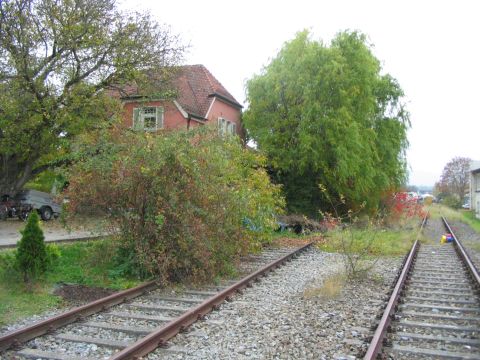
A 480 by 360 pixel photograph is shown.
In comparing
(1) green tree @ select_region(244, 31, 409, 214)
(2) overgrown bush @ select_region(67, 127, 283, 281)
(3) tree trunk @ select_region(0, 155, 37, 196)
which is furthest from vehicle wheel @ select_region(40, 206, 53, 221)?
(2) overgrown bush @ select_region(67, 127, 283, 281)

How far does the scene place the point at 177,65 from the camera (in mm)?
23281

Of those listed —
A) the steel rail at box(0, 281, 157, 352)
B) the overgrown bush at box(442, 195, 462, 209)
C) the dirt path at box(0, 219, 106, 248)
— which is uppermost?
the overgrown bush at box(442, 195, 462, 209)

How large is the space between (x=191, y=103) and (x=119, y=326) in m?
22.6

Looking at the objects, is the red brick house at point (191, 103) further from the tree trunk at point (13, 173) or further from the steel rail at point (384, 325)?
the steel rail at point (384, 325)

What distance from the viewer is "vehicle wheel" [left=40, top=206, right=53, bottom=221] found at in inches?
1066

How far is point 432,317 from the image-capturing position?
24.9ft

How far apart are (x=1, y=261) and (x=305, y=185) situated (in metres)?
16.9

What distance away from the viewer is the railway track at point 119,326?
5.70 m

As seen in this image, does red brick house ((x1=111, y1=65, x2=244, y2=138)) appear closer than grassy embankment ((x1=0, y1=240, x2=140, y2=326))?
No

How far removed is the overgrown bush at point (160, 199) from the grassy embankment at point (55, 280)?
387 millimetres

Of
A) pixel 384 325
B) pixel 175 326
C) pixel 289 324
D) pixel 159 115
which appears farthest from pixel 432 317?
pixel 159 115

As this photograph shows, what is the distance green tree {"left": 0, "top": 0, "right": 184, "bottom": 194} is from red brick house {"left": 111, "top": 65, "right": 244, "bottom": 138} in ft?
6.79

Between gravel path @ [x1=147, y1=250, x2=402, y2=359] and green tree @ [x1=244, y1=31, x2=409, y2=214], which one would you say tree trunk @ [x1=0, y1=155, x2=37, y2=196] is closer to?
green tree @ [x1=244, y1=31, x2=409, y2=214]

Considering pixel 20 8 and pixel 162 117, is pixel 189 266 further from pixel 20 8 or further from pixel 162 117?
pixel 162 117
